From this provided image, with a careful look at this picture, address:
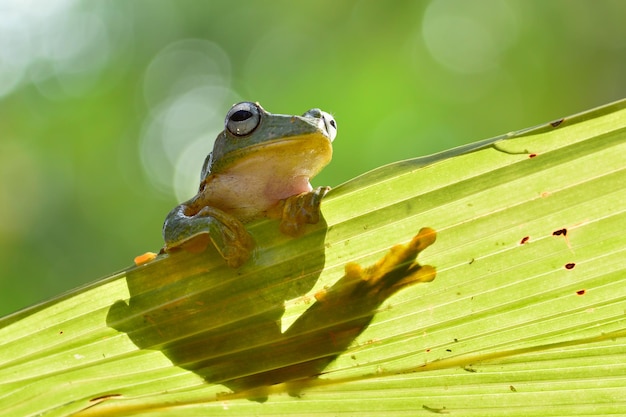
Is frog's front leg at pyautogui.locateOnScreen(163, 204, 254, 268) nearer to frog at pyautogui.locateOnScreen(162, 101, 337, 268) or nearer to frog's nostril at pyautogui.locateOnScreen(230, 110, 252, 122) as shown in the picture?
frog at pyautogui.locateOnScreen(162, 101, 337, 268)

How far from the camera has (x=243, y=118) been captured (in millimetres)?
1836

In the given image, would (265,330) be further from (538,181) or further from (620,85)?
(620,85)

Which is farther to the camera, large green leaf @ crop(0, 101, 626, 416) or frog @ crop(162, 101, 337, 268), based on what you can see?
frog @ crop(162, 101, 337, 268)

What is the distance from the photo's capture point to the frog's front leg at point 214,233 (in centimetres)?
145

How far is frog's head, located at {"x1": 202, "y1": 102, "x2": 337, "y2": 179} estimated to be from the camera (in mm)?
1790

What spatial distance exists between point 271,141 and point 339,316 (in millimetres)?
584

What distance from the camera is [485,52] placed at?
21.6 feet

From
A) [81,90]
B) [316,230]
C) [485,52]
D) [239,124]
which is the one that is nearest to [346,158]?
[485,52]

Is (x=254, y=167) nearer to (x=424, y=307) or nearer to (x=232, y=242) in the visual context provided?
(x=232, y=242)

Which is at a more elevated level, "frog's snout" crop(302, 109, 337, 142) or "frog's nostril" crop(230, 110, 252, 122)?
"frog's nostril" crop(230, 110, 252, 122)

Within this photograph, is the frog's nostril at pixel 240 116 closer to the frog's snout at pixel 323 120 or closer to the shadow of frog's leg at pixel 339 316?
the frog's snout at pixel 323 120

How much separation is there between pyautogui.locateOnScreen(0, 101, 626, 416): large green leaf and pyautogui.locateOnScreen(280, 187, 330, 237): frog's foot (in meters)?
0.03

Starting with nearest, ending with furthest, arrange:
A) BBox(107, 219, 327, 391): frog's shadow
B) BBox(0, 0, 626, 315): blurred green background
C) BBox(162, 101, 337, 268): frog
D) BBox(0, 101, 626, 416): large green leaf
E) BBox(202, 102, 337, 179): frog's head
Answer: BBox(0, 101, 626, 416): large green leaf, BBox(107, 219, 327, 391): frog's shadow, BBox(162, 101, 337, 268): frog, BBox(202, 102, 337, 179): frog's head, BBox(0, 0, 626, 315): blurred green background

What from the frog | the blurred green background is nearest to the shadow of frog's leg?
the frog
